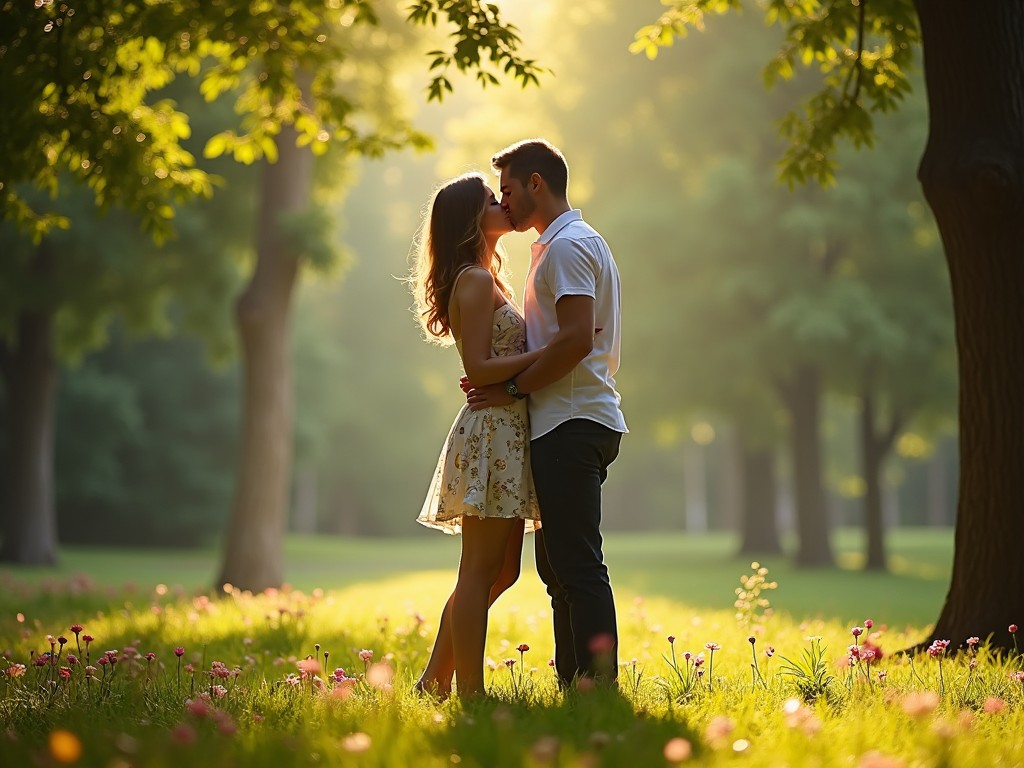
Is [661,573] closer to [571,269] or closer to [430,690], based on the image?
[430,690]

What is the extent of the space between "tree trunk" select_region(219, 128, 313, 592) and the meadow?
16.4ft

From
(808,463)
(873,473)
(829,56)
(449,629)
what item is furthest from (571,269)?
(873,473)

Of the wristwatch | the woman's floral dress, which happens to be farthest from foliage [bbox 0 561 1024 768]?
the wristwatch

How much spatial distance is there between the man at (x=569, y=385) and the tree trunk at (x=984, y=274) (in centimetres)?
269

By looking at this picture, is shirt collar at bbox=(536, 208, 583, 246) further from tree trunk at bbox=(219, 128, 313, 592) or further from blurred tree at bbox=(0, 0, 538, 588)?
tree trunk at bbox=(219, 128, 313, 592)

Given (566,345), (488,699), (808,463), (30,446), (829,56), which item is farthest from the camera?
(808,463)

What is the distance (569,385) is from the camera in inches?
179

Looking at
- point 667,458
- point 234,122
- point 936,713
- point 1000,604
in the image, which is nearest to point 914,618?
point 1000,604

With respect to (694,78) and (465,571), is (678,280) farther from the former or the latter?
(465,571)

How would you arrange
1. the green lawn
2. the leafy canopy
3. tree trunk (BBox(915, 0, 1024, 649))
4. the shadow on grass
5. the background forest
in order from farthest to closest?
1. the background forest
2. the green lawn
3. the leafy canopy
4. tree trunk (BBox(915, 0, 1024, 649))
5. the shadow on grass

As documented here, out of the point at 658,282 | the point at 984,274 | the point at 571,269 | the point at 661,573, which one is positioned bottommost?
the point at 661,573

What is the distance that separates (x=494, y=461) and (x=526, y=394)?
0.30 meters

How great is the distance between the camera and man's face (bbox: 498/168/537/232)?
15.3ft

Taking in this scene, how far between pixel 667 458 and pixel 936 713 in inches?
2238
